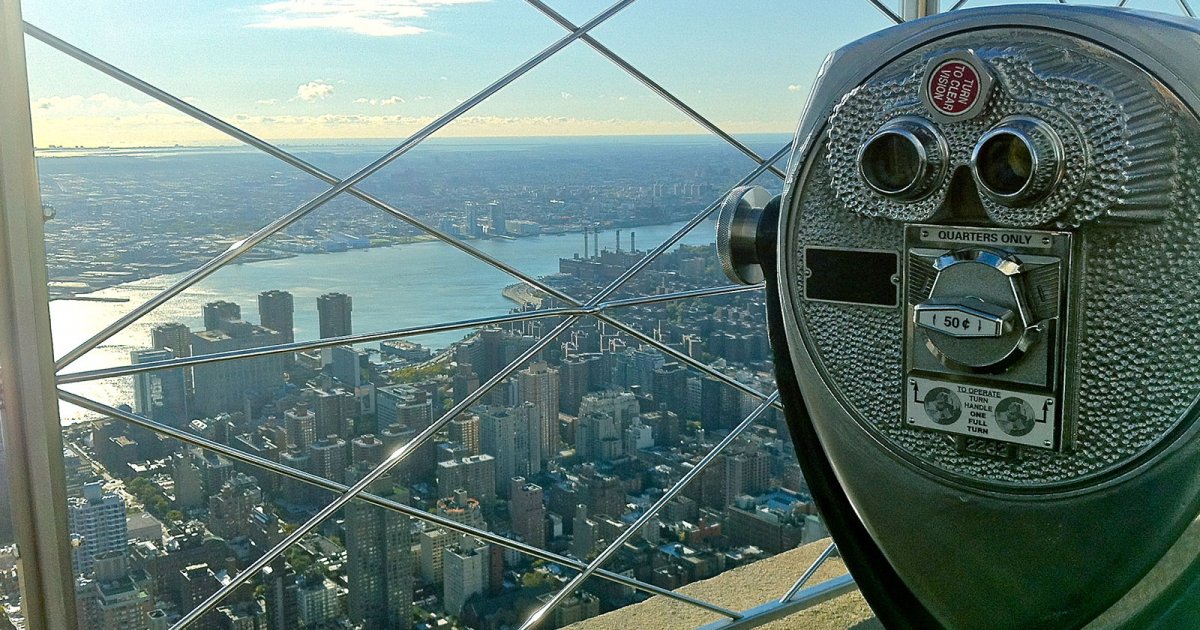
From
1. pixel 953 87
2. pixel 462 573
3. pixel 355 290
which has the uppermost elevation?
pixel 953 87

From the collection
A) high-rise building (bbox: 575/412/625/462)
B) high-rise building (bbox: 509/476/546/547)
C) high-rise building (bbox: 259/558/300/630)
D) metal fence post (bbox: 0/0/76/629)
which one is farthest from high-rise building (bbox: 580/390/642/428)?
metal fence post (bbox: 0/0/76/629)

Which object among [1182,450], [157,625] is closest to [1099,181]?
[1182,450]

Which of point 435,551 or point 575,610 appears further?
point 575,610

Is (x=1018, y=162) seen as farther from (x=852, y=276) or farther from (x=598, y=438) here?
(x=598, y=438)

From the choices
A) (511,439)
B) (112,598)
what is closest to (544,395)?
(511,439)

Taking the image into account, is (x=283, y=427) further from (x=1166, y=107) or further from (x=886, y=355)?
(x=1166, y=107)

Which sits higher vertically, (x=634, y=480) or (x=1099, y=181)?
(x=1099, y=181)

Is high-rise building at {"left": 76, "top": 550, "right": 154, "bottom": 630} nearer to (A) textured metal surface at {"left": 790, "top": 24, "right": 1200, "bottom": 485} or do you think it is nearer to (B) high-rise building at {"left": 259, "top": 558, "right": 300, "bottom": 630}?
(B) high-rise building at {"left": 259, "top": 558, "right": 300, "bottom": 630}
